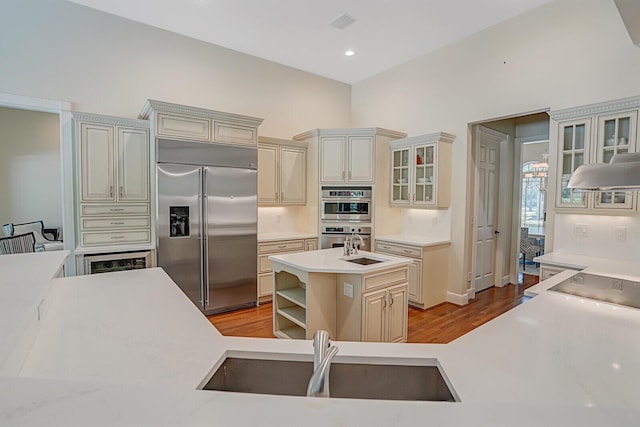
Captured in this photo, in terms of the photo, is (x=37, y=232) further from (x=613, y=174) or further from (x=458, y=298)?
(x=613, y=174)

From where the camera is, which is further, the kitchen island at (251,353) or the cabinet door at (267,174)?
the cabinet door at (267,174)

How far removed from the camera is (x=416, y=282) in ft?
13.4

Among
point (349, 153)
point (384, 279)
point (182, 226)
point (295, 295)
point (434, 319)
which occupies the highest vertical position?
point (349, 153)

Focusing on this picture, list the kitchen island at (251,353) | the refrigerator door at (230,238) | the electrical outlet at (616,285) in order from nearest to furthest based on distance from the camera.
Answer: the kitchen island at (251,353) → the electrical outlet at (616,285) → the refrigerator door at (230,238)

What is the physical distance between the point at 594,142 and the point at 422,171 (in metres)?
1.91

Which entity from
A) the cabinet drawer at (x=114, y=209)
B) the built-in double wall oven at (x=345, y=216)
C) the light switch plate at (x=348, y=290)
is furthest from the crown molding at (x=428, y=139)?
the cabinet drawer at (x=114, y=209)

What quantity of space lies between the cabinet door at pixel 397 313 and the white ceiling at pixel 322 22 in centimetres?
302

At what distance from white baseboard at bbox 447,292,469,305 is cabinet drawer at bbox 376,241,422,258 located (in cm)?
85

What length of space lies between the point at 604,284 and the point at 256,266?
3.42m

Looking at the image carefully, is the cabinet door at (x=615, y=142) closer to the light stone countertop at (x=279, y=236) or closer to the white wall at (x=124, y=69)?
the light stone countertop at (x=279, y=236)

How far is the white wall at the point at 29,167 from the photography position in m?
5.73

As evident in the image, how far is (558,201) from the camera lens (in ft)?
10.3

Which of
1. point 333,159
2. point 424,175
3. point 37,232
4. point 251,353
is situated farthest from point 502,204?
point 37,232

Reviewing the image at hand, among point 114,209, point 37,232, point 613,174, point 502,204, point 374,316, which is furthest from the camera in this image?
point 37,232
